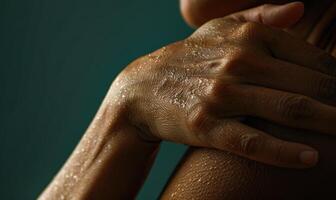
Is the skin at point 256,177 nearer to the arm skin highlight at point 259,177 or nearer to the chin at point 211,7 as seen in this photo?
the arm skin highlight at point 259,177

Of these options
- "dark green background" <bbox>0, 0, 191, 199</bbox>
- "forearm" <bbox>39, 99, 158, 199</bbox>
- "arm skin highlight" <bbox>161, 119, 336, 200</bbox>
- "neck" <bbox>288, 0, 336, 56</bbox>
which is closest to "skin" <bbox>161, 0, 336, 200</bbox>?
"arm skin highlight" <bbox>161, 119, 336, 200</bbox>

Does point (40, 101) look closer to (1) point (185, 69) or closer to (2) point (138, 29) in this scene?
(2) point (138, 29)

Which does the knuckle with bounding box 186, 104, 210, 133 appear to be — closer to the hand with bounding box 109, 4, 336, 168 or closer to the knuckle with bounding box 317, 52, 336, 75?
the hand with bounding box 109, 4, 336, 168

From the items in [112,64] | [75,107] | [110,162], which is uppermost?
[110,162]

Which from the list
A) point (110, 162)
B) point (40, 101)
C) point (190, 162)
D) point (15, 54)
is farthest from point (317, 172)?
point (15, 54)

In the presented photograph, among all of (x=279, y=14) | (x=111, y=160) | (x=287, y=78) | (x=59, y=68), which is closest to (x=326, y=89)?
(x=287, y=78)

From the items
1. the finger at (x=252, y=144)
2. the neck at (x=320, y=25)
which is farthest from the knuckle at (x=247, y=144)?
the neck at (x=320, y=25)
